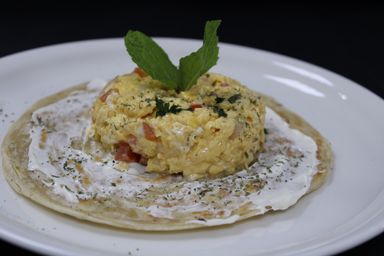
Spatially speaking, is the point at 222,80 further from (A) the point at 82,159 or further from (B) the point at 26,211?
(B) the point at 26,211

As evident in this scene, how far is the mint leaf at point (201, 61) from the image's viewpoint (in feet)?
16.9

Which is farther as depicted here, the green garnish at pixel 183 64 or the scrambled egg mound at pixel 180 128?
the green garnish at pixel 183 64

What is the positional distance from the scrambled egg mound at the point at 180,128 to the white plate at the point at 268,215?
0.54m

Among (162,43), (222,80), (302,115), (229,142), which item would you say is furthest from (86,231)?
(162,43)

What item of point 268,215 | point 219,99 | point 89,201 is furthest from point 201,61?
point 89,201

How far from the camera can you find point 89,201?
14.7 feet

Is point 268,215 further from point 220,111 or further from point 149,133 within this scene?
point 149,133

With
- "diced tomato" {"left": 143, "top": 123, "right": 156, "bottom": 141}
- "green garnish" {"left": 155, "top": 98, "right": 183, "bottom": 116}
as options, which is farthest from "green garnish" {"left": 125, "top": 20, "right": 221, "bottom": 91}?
"diced tomato" {"left": 143, "top": 123, "right": 156, "bottom": 141}

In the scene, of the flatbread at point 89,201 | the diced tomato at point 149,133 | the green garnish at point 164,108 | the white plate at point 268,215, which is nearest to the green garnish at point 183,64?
the green garnish at point 164,108

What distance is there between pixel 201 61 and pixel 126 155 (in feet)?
2.92

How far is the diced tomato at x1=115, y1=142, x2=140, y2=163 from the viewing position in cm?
496

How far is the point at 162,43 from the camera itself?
6.98 meters

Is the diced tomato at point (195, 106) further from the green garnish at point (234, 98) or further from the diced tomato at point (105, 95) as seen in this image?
the diced tomato at point (105, 95)

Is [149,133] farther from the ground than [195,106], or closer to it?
closer to it
